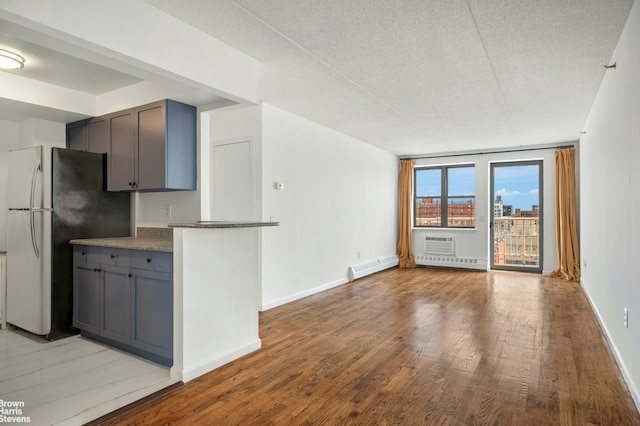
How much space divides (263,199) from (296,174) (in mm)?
778

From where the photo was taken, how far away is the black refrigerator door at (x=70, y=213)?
3572 millimetres

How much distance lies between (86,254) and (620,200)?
4476 millimetres

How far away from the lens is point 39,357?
10.3 ft

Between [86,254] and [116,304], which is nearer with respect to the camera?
[116,304]

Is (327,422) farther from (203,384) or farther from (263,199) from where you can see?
(263,199)

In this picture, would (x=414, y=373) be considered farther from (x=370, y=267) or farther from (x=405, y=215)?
(x=405, y=215)

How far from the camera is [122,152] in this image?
3869mm

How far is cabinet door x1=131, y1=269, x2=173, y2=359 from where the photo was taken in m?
2.85

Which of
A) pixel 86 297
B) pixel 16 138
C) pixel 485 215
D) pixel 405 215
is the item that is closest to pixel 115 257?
pixel 86 297

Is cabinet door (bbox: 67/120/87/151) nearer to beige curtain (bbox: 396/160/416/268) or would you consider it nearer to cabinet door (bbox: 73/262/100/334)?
cabinet door (bbox: 73/262/100/334)

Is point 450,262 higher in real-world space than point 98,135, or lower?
lower

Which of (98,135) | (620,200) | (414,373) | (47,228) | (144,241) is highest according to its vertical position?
(98,135)

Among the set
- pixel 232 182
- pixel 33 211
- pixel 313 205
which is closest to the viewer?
pixel 33 211

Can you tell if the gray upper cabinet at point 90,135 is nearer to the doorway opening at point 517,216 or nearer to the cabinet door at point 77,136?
the cabinet door at point 77,136
